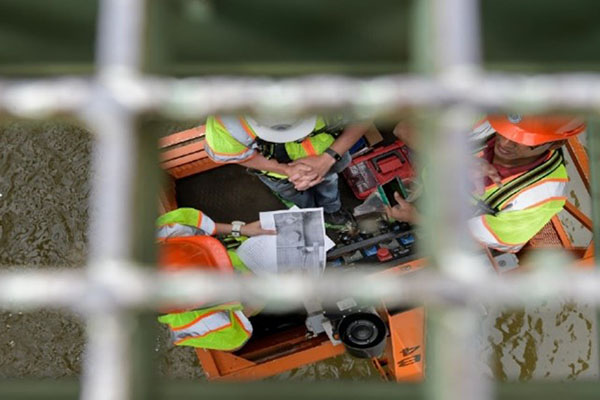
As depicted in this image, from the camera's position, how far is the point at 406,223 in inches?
159

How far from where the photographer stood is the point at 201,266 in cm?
333

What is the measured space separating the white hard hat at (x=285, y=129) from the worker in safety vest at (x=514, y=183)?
95 cm

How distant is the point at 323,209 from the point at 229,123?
0.91m

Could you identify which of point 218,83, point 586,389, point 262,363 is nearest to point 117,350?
point 218,83

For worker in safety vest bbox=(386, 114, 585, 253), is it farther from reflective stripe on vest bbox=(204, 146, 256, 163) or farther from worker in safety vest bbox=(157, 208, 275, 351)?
worker in safety vest bbox=(157, 208, 275, 351)

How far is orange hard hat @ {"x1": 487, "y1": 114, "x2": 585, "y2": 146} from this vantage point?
2.86 m

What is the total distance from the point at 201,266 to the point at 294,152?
3.10 ft

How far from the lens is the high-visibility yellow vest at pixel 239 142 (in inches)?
136

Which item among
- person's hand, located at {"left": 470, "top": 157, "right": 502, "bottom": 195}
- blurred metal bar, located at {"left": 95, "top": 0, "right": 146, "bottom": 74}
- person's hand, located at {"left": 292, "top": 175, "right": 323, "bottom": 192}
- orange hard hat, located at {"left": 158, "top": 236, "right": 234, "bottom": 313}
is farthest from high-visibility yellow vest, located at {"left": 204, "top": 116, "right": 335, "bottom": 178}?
blurred metal bar, located at {"left": 95, "top": 0, "right": 146, "bottom": 74}

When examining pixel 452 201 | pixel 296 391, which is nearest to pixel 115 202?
pixel 452 201

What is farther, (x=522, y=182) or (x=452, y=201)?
(x=522, y=182)

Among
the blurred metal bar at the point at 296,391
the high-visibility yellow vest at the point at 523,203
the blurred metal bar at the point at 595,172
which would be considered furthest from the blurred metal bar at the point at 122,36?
the high-visibility yellow vest at the point at 523,203

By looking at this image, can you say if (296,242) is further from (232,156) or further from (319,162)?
(232,156)

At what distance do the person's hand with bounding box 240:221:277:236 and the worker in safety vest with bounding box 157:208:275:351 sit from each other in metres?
0.21
